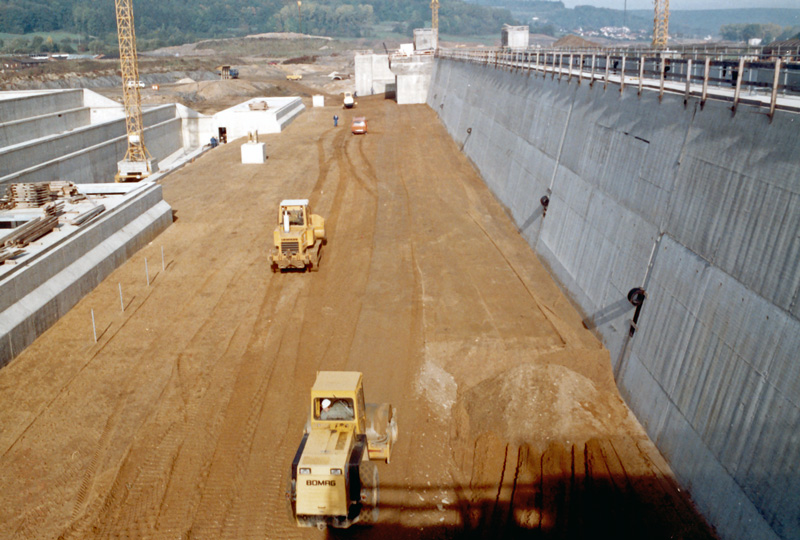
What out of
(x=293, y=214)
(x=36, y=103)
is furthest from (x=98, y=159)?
(x=293, y=214)

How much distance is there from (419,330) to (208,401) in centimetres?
634

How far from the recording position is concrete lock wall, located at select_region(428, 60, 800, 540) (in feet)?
33.8

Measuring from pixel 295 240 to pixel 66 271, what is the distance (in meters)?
7.40

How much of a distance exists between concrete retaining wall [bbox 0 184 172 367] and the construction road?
0.51 m

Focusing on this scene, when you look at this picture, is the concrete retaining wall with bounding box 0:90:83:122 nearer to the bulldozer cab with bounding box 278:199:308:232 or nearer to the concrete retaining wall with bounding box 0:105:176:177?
the concrete retaining wall with bounding box 0:105:176:177

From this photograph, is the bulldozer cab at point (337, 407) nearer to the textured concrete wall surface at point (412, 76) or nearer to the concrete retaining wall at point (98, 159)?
the concrete retaining wall at point (98, 159)

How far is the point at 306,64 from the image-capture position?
497 feet

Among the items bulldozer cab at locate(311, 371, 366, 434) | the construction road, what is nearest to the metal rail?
the construction road

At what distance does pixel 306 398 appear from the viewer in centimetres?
1529

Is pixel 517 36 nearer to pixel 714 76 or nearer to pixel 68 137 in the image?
pixel 68 137

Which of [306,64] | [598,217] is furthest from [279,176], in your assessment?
[306,64]

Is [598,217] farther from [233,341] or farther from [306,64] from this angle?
[306,64]

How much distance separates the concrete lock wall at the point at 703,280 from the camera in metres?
10.3

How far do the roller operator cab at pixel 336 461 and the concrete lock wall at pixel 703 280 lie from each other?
5932mm
